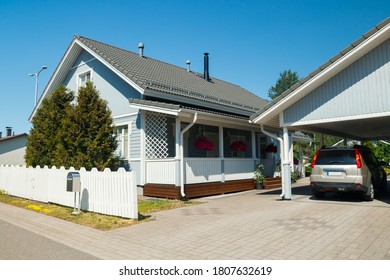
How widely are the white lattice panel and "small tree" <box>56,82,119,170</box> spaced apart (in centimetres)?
153

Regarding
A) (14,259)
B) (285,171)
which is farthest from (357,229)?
(14,259)

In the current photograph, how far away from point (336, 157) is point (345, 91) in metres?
2.20

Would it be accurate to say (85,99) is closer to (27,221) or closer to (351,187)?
(27,221)

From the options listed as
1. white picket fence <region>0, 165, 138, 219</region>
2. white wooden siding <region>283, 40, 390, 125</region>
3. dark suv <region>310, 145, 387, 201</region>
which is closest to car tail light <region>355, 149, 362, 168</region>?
dark suv <region>310, 145, 387, 201</region>

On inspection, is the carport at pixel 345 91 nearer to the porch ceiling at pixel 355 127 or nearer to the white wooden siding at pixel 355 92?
the white wooden siding at pixel 355 92

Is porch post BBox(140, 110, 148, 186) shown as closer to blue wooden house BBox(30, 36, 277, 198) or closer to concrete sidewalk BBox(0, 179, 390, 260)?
blue wooden house BBox(30, 36, 277, 198)

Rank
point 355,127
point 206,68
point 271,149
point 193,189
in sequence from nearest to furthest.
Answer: point 193,189 < point 355,127 < point 271,149 < point 206,68

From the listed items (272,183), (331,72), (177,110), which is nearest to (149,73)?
(177,110)

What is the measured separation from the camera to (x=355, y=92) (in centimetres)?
1008

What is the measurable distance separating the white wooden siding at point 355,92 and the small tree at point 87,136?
7665 millimetres

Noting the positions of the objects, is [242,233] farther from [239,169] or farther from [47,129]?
[47,129]

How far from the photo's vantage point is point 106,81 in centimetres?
1577

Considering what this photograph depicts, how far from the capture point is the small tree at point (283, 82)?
77.1m

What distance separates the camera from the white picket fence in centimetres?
816
